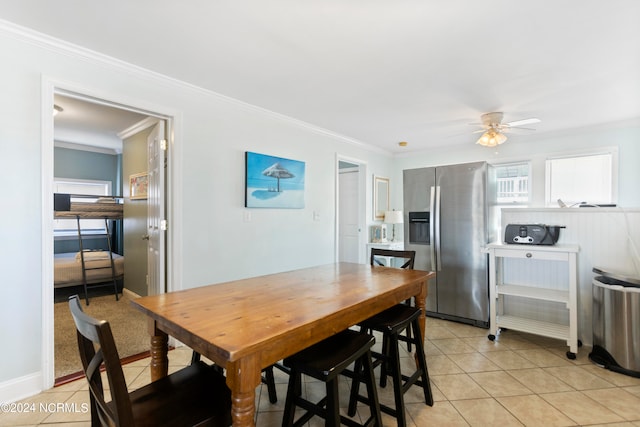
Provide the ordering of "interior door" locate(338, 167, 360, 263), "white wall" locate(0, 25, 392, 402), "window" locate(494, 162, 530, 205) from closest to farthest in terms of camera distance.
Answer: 1. "white wall" locate(0, 25, 392, 402)
2. "window" locate(494, 162, 530, 205)
3. "interior door" locate(338, 167, 360, 263)

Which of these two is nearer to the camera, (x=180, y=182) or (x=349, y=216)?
(x=180, y=182)

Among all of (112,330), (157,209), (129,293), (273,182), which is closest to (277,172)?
(273,182)

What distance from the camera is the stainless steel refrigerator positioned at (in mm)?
3520

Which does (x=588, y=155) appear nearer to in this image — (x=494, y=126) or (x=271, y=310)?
(x=494, y=126)

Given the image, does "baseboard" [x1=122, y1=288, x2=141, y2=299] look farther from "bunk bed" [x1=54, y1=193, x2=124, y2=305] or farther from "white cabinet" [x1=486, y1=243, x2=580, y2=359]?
"white cabinet" [x1=486, y1=243, x2=580, y2=359]

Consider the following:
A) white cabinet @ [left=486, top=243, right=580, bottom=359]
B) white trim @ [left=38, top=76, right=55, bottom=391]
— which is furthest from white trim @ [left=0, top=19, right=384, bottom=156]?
white cabinet @ [left=486, top=243, right=580, bottom=359]

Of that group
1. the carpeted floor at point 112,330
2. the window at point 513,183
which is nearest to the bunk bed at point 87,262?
the carpeted floor at point 112,330

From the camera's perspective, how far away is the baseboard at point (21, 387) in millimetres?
1941

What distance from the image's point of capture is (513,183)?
15.0 feet

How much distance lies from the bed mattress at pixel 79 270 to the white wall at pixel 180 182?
2587 millimetres

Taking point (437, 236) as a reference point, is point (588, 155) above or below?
above

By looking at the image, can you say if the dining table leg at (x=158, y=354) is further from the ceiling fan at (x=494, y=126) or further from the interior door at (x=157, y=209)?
the ceiling fan at (x=494, y=126)

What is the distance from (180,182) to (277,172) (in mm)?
1132

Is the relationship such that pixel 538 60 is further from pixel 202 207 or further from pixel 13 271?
pixel 13 271
